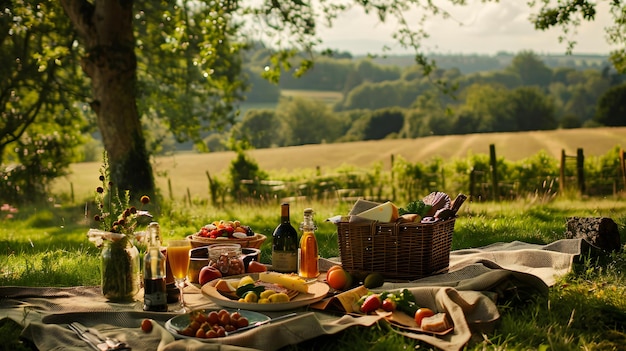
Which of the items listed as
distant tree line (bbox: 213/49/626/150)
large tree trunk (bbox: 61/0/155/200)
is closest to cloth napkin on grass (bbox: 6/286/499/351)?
large tree trunk (bbox: 61/0/155/200)

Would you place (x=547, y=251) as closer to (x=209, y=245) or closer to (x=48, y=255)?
(x=209, y=245)

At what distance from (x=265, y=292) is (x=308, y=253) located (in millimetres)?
740

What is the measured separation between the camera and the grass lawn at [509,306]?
4.16m

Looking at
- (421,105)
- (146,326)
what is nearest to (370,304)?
(146,326)

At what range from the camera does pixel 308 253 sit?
5.23 meters

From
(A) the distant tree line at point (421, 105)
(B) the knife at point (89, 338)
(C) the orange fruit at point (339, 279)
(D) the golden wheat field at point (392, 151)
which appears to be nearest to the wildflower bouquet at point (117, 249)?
(B) the knife at point (89, 338)

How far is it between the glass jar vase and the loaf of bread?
1916 millimetres

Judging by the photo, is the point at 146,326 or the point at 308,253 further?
the point at 308,253

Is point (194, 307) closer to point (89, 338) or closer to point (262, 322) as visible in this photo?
point (262, 322)

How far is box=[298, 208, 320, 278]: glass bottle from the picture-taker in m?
5.16

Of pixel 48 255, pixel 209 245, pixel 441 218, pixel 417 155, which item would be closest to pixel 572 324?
pixel 441 218

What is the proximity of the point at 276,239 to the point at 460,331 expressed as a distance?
5.62 feet

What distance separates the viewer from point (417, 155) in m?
40.8

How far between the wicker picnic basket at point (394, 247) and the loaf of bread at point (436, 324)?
113 centimetres
